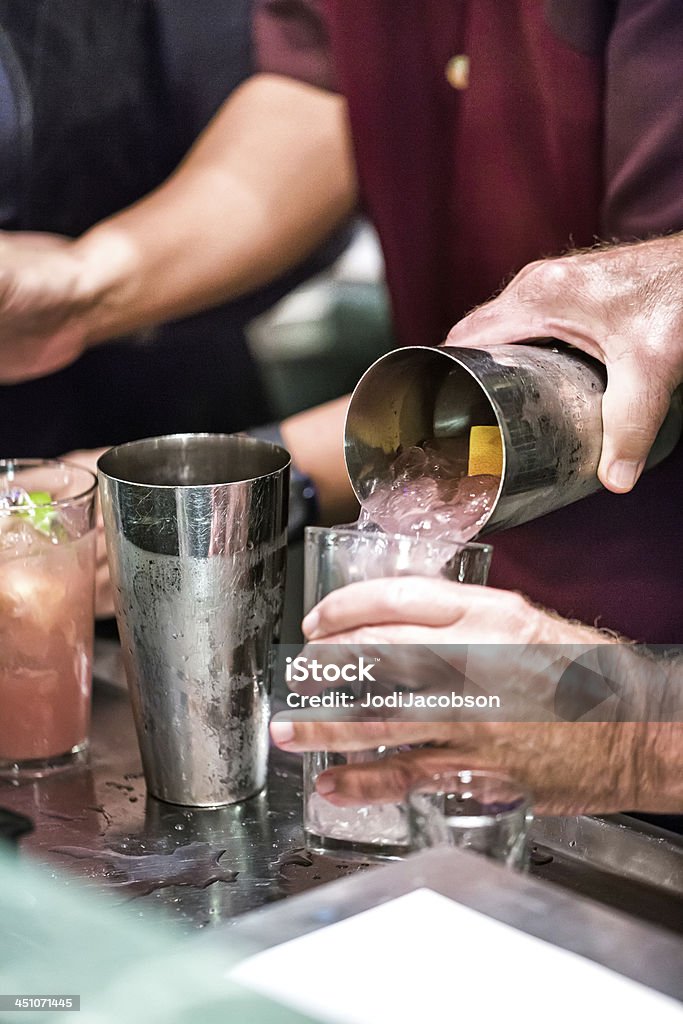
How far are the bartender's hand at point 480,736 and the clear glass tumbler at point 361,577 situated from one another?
0.04ft

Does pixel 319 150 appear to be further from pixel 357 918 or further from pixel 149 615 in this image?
pixel 357 918

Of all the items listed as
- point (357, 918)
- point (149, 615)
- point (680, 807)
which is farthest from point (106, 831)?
point (680, 807)

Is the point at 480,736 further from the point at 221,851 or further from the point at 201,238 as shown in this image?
the point at 201,238

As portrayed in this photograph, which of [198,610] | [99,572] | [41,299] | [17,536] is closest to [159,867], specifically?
[198,610]

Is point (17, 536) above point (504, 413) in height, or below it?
below

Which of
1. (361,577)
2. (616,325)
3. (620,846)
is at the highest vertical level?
(616,325)

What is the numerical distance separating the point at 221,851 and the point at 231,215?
65cm

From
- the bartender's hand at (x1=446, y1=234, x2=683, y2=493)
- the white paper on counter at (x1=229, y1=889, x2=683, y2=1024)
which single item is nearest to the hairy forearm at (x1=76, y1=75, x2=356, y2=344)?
the bartender's hand at (x1=446, y1=234, x2=683, y2=493)

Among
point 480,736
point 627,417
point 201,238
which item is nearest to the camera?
point 480,736

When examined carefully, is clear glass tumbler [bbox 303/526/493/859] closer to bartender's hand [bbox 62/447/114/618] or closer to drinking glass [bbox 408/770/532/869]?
drinking glass [bbox 408/770/532/869]

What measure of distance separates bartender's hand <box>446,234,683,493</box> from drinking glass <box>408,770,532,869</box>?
0.28 meters

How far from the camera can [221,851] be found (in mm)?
801

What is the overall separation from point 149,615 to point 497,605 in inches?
10.1

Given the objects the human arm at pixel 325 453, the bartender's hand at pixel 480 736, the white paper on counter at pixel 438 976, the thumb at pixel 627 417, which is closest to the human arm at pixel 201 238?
the human arm at pixel 325 453
